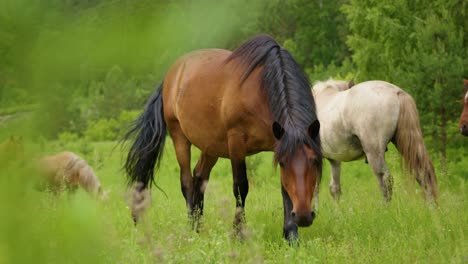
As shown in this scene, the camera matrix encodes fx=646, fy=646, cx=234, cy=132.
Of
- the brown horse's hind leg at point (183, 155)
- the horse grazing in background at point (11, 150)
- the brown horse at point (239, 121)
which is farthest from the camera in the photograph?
the brown horse's hind leg at point (183, 155)

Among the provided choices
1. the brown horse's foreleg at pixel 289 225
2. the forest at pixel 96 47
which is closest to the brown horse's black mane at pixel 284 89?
the brown horse's foreleg at pixel 289 225

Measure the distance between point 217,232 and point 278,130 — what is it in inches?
53.0

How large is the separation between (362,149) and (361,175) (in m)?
10.1

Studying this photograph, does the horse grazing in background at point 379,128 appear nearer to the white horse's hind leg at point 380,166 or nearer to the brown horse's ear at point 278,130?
the white horse's hind leg at point 380,166

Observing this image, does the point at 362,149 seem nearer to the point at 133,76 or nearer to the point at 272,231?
the point at 272,231

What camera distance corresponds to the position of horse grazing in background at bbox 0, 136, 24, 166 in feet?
2.18

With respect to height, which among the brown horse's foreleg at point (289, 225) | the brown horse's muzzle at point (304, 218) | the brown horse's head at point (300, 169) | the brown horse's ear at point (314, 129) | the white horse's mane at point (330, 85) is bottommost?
the white horse's mane at point (330, 85)

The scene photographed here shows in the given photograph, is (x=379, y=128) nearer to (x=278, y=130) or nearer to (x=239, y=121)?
(x=239, y=121)

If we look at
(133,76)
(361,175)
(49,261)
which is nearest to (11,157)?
(49,261)

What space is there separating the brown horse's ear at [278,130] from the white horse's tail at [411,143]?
2.65 m

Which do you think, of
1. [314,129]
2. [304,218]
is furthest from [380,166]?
[304,218]

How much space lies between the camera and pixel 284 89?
5.55 meters

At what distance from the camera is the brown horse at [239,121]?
5115 millimetres

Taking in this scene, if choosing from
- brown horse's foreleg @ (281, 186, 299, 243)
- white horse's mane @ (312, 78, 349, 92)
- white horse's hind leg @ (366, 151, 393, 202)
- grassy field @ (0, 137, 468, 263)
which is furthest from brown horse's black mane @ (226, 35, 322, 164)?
white horse's mane @ (312, 78, 349, 92)
